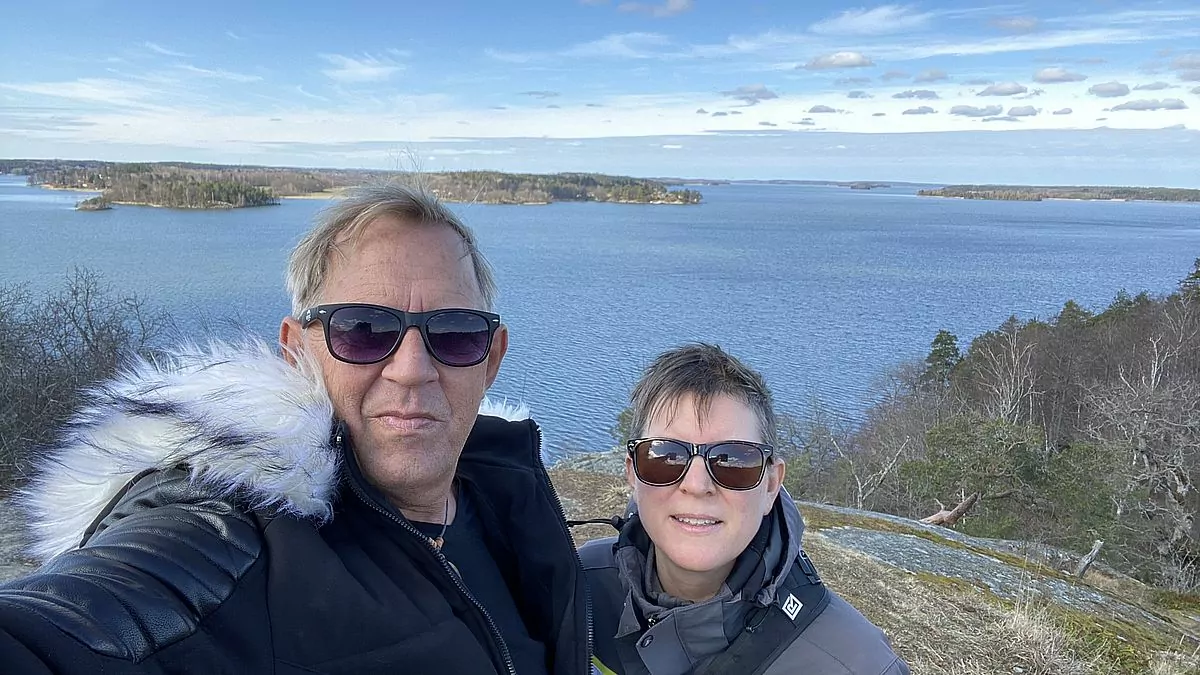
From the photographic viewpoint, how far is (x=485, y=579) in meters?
2.04

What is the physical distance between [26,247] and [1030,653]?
50129 millimetres

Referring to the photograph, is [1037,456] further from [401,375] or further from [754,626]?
[401,375]

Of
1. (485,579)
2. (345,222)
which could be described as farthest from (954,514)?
(345,222)

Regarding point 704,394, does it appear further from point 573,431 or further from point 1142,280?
point 1142,280

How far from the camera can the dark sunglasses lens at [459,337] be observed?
1.88 metres

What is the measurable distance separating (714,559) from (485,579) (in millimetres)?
698

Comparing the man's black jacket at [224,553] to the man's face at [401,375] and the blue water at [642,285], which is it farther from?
the blue water at [642,285]

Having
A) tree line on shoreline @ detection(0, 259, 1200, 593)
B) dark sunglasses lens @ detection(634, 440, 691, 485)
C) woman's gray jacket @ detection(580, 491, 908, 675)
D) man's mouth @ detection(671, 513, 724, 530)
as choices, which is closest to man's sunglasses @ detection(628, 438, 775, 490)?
dark sunglasses lens @ detection(634, 440, 691, 485)

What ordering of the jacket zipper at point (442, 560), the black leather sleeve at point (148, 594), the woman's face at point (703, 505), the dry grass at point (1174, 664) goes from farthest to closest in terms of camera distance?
the dry grass at point (1174, 664) < the woman's face at point (703, 505) < the jacket zipper at point (442, 560) < the black leather sleeve at point (148, 594)

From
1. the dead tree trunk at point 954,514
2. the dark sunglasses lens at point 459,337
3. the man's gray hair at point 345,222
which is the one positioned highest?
the man's gray hair at point 345,222

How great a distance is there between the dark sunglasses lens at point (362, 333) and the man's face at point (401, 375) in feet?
0.08

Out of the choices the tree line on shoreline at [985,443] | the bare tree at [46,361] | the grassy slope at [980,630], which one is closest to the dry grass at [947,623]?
the grassy slope at [980,630]

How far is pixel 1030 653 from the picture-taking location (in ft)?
19.4

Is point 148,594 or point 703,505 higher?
point 148,594
